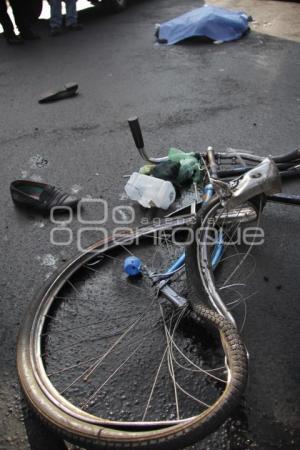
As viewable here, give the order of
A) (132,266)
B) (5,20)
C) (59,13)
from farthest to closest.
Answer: (59,13)
(5,20)
(132,266)

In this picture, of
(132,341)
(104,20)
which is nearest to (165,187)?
(132,341)

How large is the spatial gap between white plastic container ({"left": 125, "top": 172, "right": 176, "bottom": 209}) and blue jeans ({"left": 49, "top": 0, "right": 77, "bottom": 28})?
248 inches

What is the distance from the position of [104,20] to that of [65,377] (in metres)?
8.97

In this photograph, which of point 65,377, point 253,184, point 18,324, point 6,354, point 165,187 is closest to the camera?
point 253,184

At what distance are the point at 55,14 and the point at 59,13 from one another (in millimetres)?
90

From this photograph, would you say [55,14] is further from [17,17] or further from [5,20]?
[5,20]

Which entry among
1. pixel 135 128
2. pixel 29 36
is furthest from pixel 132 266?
pixel 29 36

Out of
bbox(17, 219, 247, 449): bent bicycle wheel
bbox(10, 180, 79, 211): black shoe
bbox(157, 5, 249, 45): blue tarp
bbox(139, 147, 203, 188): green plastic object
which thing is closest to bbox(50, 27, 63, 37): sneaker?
bbox(157, 5, 249, 45): blue tarp

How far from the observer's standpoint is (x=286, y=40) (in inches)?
291

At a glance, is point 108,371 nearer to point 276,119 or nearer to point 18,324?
point 18,324

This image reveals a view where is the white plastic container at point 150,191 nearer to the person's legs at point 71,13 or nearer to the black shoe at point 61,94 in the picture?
the black shoe at point 61,94

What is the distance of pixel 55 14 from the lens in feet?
28.2

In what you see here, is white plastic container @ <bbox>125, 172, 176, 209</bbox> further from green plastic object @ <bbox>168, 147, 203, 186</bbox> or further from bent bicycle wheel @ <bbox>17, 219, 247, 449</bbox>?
bent bicycle wheel @ <bbox>17, 219, 247, 449</bbox>

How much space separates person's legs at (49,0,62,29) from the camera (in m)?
8.38
